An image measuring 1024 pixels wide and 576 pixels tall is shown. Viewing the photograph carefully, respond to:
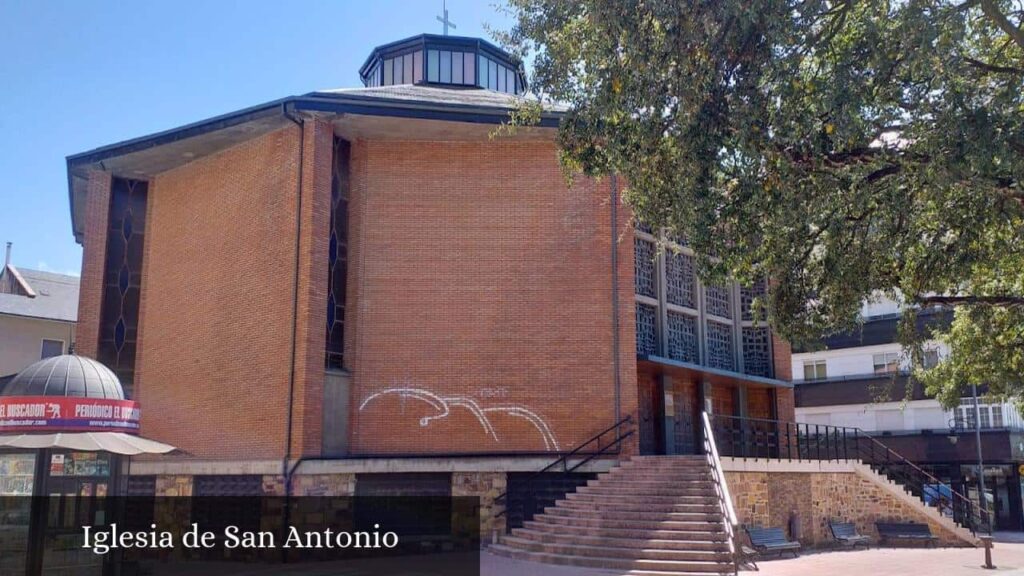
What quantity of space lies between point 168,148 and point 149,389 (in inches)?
243

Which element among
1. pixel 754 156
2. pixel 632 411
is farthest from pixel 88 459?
pixel 632 411

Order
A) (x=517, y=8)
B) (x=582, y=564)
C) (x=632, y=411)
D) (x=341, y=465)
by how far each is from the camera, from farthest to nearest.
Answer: (x=632, y=411)
(x=341, y=465)
(x=582, y=564)
(x=517, y=8)

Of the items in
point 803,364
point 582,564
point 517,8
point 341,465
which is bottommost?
point 582,564

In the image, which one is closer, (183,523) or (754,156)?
(754,156)

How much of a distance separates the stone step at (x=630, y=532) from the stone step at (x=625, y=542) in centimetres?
8

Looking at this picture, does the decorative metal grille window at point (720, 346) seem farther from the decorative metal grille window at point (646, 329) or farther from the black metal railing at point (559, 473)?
the black metal railing at point (559, 473)

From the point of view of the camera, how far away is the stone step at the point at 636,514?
14.7m

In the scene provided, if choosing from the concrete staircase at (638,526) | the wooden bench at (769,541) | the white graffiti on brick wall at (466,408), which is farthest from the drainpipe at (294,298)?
the wooden bench at (769,541)

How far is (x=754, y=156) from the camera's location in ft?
34.0

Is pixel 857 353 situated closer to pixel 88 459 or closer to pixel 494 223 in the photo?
pixel 494 223

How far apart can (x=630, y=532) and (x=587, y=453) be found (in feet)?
12.0

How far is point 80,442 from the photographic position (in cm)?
1058

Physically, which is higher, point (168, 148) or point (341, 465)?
point (168, 148)

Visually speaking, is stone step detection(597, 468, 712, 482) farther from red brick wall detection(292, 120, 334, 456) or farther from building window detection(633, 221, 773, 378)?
red brick wall detection(292, 120, 334, 456)
